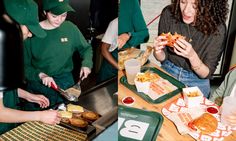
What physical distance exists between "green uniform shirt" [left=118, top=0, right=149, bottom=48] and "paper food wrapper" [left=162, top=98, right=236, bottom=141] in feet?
2.29

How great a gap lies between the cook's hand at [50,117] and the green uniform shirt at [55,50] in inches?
6.2

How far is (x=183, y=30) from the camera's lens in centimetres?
265

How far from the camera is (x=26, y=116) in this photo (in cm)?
127

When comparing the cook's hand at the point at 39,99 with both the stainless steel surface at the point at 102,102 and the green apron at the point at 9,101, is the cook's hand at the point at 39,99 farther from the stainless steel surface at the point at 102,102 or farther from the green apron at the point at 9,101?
the stainless steel surface at the point at 102,102

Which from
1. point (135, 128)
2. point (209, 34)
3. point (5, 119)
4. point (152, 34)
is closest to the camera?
point (5, 119)

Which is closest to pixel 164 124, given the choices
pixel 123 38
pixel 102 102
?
pixel 102 102

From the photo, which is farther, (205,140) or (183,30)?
(183,30)

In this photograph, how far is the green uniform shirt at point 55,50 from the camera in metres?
1.23

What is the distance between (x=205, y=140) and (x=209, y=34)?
1.18 metres

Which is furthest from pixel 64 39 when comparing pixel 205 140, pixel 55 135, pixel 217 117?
pixel 217 117

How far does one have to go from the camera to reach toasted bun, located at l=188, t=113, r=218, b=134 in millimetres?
1630

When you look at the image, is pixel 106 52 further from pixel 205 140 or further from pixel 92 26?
pixel 205 140

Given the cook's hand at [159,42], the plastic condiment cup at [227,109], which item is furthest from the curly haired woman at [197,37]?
the plastic condiment cup at [227,109]

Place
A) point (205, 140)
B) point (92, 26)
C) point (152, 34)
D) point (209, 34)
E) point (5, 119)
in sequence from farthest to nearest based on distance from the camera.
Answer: point (152, 34) → point (209, 34) → point (205, 140) → point (92, 26) → point (5, 119)
